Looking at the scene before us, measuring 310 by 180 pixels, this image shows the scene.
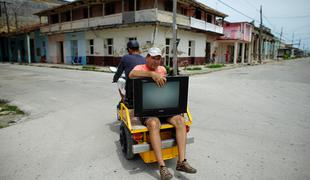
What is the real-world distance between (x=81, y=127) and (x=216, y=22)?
28.3 m

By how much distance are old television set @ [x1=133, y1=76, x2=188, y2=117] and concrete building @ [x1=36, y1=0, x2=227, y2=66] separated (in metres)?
14.6

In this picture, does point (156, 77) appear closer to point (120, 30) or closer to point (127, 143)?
point (127, 143)

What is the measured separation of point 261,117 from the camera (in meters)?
5.26

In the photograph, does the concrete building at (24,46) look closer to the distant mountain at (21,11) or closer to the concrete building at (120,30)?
the concrete building at (120,30)

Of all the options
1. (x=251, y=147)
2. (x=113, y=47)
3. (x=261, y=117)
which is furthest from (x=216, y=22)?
(x=251, y=147)

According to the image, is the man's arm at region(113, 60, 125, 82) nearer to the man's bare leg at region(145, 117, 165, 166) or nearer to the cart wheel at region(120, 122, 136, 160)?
the cart wheel at region(120, 122, 136, 160)

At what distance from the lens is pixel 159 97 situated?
294 centimetres

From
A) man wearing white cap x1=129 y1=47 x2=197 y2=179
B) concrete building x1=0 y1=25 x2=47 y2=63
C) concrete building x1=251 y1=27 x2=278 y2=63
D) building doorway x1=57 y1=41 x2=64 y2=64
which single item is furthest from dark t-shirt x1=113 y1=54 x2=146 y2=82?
concrete building x1=251 y1=27 x2=278 y2=63

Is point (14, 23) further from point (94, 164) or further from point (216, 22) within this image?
point (94, 164)

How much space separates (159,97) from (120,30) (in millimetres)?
17877

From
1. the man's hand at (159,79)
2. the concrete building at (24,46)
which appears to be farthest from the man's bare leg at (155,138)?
the concrete building at (24,46)

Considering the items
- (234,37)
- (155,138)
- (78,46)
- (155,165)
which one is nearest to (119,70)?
(155,138)

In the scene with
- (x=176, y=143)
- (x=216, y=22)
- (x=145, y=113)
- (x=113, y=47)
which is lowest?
(x=176, y=143)

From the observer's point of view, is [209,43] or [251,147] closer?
[251,147]
